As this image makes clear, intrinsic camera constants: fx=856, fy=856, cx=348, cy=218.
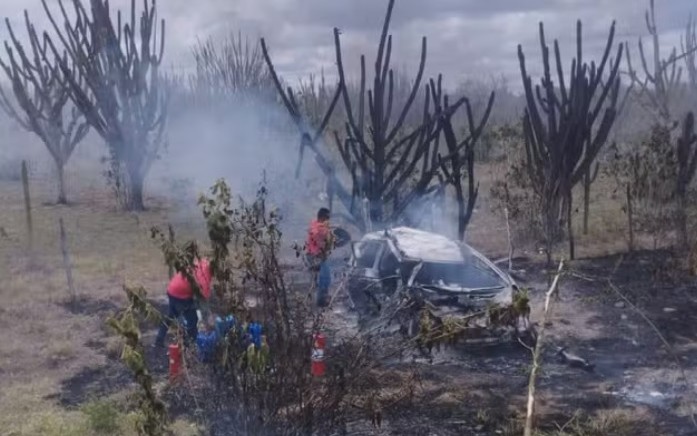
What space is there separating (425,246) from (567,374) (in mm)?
2227

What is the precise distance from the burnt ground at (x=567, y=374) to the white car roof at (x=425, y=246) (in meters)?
1.04

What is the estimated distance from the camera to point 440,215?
45.8ft

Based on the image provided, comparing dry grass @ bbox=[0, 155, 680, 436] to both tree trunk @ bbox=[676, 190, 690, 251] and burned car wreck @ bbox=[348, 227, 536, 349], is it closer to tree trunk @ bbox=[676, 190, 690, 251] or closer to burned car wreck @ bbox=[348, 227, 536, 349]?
tree trunk @ bbox=[676, 190, 690, 251]

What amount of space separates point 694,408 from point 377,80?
18.1ft

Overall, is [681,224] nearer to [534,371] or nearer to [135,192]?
[534,371]

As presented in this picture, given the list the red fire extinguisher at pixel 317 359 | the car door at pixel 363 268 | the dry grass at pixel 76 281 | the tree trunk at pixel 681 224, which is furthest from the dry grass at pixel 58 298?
the tree trunk at pixel 681 224

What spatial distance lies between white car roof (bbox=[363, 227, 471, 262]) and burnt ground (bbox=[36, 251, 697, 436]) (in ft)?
3.41

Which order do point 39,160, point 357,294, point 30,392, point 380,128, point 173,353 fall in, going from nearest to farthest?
point 173,353 → point 30,392 → point 357,294 → point 380,128 → point 39,160

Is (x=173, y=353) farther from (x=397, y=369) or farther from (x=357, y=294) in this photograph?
(x=357, y=294)

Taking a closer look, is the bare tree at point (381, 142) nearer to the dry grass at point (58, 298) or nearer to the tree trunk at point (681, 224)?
the dry grass at point (58, 298)

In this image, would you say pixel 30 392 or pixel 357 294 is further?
pixel 357 294

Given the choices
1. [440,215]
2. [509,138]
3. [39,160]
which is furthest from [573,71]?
[39,160]

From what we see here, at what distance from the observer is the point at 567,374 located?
8.37 meters

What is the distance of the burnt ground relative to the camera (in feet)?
23.2
